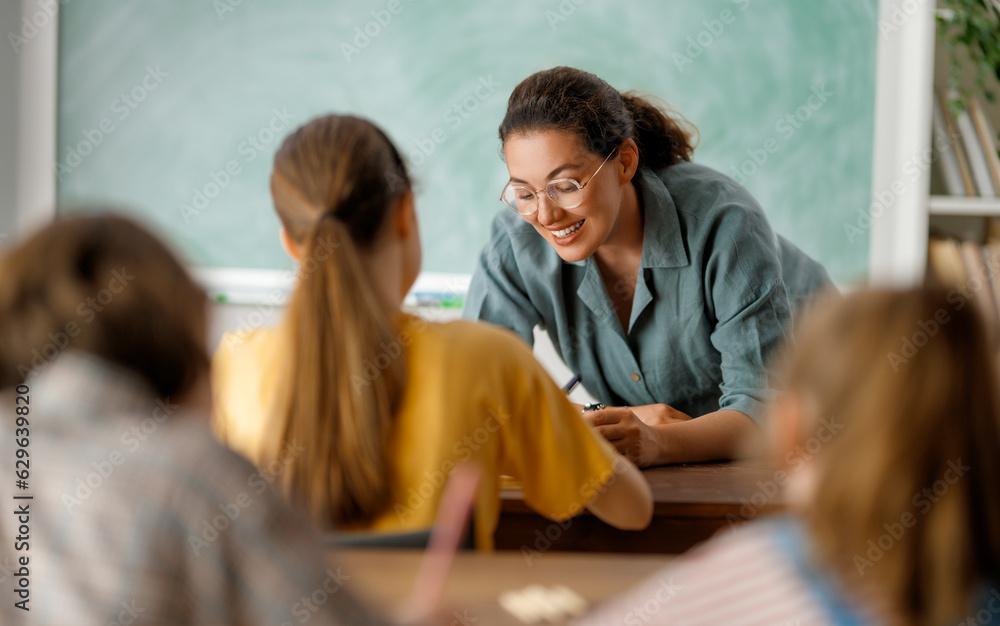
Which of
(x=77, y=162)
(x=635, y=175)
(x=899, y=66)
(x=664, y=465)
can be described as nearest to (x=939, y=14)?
(x=899, y=66)

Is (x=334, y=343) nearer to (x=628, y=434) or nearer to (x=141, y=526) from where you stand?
(x=141, y=526)

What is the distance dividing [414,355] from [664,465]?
2.21 ft

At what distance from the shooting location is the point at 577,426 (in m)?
1.19

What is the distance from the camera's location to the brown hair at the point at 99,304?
28.3 inches

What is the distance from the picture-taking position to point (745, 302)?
1759mm

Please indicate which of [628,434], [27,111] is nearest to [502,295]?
[628,434]

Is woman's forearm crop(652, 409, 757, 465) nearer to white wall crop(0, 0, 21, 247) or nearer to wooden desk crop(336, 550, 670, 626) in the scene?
wooden desk crop(336, 550, 670, 626)

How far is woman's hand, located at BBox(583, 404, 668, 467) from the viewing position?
151 centimetres

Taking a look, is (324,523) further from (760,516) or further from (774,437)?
(760,516)

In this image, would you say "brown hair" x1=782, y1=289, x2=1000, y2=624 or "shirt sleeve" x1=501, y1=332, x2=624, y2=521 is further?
"shirt sleeve" x1=501, y1=332, x2=624, y2=521

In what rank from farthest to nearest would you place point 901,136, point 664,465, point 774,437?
point 901,136 < point 664,465 < point 774,437

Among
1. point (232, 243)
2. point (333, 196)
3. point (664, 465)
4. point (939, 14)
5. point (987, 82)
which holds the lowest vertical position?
point (232, 243)

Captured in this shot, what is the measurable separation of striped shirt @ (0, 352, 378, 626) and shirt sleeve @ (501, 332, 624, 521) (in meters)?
0.46

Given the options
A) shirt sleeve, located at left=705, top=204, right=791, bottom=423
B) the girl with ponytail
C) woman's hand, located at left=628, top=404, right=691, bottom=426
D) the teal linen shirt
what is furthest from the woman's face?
the girl with ponytail
